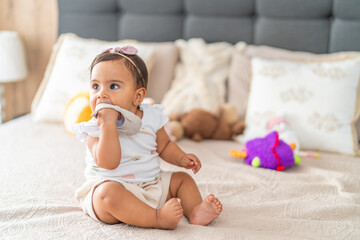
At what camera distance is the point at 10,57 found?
8.23 feet

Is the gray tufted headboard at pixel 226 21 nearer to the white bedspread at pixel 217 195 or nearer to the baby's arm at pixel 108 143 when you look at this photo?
the white bedspread at pixel 217 195

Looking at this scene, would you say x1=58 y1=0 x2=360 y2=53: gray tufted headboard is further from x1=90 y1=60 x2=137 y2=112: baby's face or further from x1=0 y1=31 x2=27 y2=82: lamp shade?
x1=90 y1=60 x2=137 y2=112: baby's face

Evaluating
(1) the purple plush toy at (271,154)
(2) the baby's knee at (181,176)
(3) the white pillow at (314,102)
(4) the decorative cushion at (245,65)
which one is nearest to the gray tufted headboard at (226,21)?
(4) the decorative cushion at (245,65)

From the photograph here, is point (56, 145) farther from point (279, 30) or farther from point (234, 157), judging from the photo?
point (279, 30)

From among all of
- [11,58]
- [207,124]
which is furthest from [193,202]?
[11,58]

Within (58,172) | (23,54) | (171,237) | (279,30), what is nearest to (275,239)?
(171,237)

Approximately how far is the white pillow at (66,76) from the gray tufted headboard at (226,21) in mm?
268

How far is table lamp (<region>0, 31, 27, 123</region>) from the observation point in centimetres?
248

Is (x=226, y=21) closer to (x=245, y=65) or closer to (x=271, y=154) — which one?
(x=245, y=65)

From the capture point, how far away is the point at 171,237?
3.38ft

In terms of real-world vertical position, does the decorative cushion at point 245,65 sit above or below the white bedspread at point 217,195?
above

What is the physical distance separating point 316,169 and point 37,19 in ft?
6.74

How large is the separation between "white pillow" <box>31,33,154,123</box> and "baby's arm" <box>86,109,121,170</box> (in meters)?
1.08

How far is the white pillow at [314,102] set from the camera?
A: 1.86 m
